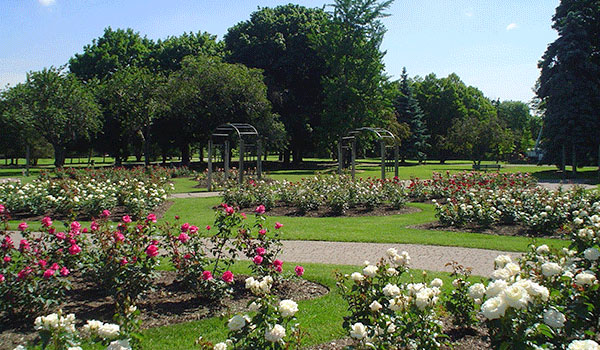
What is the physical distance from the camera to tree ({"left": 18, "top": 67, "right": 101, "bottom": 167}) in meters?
31.8

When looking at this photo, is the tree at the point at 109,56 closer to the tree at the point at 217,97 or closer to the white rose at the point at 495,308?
the tree at the point at 217,97

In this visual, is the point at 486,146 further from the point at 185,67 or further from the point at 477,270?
the point at 477,270

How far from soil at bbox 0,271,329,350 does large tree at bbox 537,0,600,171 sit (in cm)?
2765

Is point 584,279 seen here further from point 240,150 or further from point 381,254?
point 240,150

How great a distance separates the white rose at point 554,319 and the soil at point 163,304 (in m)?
2.80

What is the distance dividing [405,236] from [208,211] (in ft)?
20.9

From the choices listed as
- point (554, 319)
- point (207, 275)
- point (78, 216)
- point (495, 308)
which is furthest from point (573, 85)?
point (495, 308)

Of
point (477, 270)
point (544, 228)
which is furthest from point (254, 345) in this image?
point (544, 228)

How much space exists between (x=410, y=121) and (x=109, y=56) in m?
31.9

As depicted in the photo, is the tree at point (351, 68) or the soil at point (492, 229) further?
the tree at point (351, 68)

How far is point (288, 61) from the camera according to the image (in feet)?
130

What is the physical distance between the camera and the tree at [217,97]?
33312mm

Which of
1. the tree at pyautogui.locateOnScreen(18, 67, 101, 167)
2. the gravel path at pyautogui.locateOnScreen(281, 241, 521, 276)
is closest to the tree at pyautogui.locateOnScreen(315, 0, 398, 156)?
the tree at pyautogui.locateOnScreen(18, 67, 101, 167)

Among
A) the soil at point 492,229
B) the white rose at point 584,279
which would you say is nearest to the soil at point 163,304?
the white rose at point 584,279
